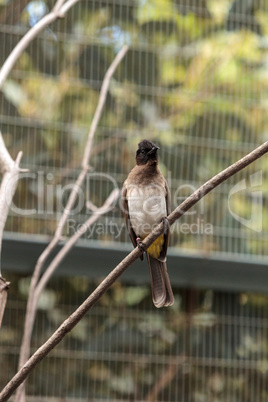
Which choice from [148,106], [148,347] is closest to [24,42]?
[148,106]

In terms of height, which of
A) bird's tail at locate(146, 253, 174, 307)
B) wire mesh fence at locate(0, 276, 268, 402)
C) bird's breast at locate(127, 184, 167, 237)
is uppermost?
bird's breast at locate(127, 184, 167, 237)

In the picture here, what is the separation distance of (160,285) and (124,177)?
1.71 metres

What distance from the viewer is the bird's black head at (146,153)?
2465mm

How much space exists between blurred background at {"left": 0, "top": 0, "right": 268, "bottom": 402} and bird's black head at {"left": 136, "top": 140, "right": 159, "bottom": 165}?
1.27 meters

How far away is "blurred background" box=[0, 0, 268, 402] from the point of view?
153 inches

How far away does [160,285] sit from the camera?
236 centimetres

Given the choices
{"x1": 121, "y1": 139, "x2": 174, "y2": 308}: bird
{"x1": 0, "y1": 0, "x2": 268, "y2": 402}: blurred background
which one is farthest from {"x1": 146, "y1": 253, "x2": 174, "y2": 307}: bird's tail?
{"x1": 0, "y1": 0, "x2": 268, "y2": 402}: blurred background

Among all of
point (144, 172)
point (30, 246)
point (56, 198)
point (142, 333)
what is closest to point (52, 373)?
point (142, 333)

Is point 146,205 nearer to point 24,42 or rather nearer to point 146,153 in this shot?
point 146,153

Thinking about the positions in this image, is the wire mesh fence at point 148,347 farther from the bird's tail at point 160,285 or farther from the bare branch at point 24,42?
the bare branch at point 24,42

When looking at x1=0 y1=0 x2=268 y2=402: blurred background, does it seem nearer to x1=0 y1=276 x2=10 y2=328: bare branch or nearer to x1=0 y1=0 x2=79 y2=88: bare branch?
x1=0 y1=0 x2=79 y2=88: bare branch

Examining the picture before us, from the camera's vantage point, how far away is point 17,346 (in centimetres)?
387

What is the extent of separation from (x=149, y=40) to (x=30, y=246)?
5.56 feet

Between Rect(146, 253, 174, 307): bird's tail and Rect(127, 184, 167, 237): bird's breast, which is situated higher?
Rect(127, 184, 167, 237): bird's breast
